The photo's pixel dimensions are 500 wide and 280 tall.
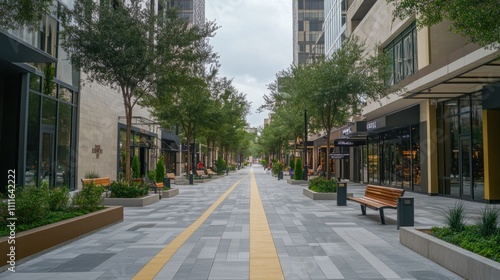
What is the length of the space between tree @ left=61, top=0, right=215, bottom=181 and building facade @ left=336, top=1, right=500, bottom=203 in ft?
32.7

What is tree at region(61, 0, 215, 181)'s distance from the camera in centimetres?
1512

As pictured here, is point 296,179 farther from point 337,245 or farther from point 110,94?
point 337,245

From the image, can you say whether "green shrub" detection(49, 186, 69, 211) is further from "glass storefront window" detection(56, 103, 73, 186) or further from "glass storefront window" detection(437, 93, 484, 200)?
"glass storefront window" detection(437, 93, 484, 200)

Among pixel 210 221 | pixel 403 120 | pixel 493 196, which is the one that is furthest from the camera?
pixel 403 120

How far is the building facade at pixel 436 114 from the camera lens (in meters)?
15.6

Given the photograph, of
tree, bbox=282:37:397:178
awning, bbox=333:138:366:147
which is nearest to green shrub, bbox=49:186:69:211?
tree, bbox=282:37:397:178

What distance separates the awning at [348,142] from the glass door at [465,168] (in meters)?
12.2

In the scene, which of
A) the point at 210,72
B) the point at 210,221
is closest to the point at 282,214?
the point at 210,221

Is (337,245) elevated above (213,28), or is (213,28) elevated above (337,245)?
(213,28)

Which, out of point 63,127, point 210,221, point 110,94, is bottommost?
point 210,221

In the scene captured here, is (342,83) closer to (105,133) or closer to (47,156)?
(47,156)

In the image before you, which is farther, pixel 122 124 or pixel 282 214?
pixel 122 124

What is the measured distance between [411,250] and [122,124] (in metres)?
26.2

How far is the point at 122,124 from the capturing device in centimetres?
3044
